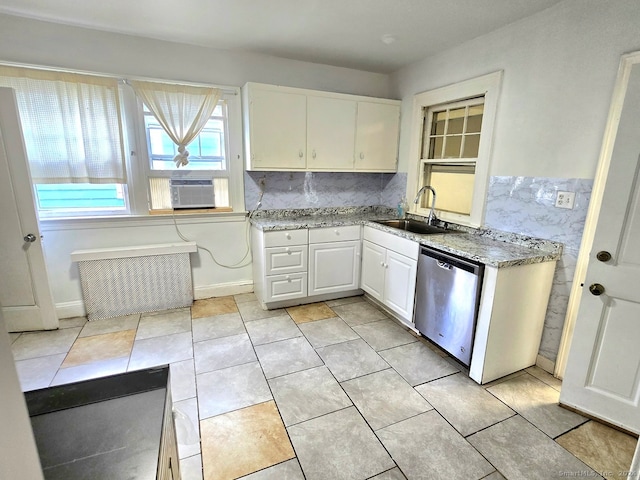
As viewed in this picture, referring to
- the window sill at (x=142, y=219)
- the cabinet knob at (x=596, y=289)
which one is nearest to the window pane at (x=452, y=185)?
the cabinet knob at (x=596, y=289)

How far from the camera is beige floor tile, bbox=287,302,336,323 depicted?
3.11 metres

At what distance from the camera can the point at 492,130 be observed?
258cm

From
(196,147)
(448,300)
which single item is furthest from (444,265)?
(196,147)

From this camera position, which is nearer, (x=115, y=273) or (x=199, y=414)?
(x=199, y=414)

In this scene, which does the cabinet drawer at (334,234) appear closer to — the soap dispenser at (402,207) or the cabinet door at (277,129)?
the soap dispenser at (402,207)

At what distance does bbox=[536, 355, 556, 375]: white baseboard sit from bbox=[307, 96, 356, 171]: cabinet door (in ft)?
7.79

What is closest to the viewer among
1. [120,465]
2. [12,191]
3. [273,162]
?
[120,465]

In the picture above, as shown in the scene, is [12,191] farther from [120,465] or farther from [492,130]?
[492,130]

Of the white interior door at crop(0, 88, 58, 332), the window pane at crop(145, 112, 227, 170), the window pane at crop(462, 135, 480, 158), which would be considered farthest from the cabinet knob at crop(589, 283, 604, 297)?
the white interior door at crop(0, 88, 58, 332)

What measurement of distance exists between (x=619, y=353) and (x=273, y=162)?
9.42ft

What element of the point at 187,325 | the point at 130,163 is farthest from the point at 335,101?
the point at 187,325

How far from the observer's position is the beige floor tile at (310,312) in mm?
3112

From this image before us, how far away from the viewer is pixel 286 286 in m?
3.24

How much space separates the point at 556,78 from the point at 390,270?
1.85 metres
